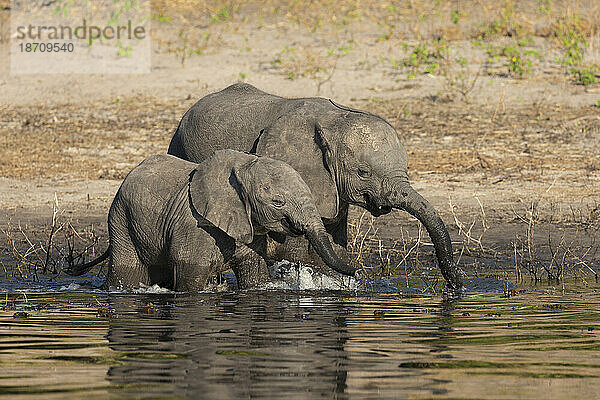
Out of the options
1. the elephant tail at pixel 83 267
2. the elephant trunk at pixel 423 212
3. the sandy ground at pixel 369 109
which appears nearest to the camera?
the elephant trunk at pixel 423 212

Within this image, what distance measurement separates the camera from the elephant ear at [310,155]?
9.74m

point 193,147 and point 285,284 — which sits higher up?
point 193,147

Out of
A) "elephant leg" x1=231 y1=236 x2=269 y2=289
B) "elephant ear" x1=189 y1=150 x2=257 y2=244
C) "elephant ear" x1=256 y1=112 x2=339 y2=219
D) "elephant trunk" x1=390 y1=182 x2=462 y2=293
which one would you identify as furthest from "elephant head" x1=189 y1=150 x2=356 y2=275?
"elephant trunk" x1=390 y1=182 x2=462 y2=293

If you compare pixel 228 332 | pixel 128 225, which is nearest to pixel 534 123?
pixel 128 225

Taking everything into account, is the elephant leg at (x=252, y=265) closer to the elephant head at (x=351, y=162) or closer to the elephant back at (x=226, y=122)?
the elephant head at (x=351, y=162)

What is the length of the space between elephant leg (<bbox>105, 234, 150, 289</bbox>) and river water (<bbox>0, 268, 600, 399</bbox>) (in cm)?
16

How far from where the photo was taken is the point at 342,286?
10164 millimetres

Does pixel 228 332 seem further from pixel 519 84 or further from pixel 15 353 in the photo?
pixel 519 84

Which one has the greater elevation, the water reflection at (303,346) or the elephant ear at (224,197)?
the elephant ear at (224,197)

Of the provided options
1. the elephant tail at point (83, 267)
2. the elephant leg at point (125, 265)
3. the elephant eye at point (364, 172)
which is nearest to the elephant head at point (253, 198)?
the elephant eye at point (364, 172)

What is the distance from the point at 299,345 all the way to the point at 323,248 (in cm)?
169

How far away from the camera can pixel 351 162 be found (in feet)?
31.6

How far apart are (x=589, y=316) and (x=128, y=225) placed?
11.3ft

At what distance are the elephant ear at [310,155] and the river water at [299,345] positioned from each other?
2.38 feet
